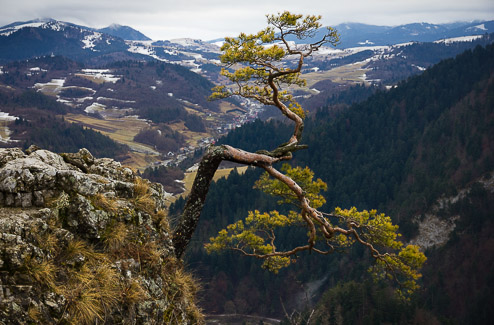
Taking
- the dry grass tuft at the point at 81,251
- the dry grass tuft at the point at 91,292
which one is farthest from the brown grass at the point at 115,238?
the dry grass tuft at the point at 91,292

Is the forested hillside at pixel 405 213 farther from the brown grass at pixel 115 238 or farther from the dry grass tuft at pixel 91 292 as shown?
the dry grass tuft at pixel 91 292

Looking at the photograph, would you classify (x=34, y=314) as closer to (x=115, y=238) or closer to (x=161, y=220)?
(x=115, y=238)

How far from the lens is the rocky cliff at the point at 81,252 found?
6.96 meters

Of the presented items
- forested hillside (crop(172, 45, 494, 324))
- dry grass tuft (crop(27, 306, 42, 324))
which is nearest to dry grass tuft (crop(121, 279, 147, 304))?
dry grass tuft (crop(27, 306, 42, 324))

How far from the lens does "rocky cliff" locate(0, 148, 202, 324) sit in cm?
696

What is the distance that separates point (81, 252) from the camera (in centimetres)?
826

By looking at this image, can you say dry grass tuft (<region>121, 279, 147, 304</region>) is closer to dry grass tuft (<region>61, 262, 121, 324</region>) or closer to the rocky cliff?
the rocky cliff

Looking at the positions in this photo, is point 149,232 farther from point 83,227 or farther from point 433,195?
point 433,195

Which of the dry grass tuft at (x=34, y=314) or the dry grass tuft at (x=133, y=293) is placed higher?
the dry grass tuft at (x=34, y=314)

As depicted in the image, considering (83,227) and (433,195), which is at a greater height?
(83,227)

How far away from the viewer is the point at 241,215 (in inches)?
6127

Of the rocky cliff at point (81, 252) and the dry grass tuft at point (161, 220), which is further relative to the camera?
the dry grass tuft at point (161, 220)

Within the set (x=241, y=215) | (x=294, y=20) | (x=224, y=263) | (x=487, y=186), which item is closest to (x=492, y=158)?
(x=487, y=186)

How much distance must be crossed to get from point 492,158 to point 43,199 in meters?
179
